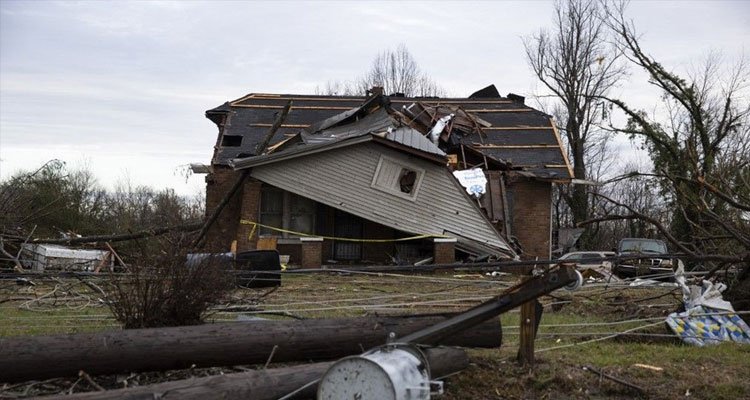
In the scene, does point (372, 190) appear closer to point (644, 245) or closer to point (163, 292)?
point (644, 245)

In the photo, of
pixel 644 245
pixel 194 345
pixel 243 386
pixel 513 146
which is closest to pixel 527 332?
pixel 243 386

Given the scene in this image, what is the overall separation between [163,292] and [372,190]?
14615mm

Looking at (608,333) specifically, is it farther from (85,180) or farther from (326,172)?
(85,180)

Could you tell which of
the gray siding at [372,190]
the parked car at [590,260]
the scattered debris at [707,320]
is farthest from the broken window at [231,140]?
the scattered debris at [707,320]

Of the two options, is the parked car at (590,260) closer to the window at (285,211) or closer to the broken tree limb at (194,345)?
the broken tree limb at (194,345)

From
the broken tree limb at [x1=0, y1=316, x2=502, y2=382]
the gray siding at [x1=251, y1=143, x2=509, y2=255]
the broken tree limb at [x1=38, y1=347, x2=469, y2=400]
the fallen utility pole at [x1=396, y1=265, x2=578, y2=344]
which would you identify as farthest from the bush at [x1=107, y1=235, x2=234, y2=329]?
the gray siding at [x1=251, y1=143, x2=509, y2=255]

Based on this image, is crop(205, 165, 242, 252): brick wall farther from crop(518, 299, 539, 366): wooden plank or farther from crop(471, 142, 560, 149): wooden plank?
crop(518, 299, 539, 366): wooden plank

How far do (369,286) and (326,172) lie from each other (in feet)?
21.5

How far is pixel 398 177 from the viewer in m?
21.8

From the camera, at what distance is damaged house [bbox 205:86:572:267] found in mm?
21547

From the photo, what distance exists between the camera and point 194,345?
6.34 m

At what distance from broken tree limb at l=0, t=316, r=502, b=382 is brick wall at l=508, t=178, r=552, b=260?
1822cm

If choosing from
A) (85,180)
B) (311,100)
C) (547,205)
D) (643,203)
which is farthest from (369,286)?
(643,203)

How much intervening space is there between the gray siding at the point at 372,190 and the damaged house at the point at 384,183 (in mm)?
28
